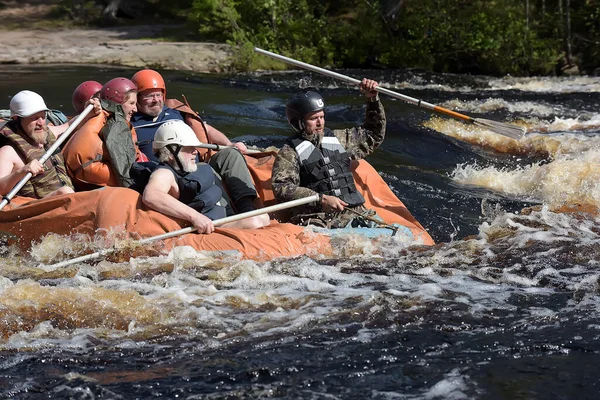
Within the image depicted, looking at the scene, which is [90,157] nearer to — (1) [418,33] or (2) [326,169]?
(2) [326,169]

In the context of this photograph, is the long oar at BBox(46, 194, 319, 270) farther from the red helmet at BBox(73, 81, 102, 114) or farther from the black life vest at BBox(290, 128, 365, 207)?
the red helmet at BBox(73, 81, 102, 114)

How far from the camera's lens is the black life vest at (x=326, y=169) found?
6277mm

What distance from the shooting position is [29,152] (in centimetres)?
634

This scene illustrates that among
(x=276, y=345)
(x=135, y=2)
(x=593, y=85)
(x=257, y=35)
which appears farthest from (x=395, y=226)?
(x=135, y=2)

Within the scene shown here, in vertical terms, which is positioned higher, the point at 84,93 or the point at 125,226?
the point at 84,93

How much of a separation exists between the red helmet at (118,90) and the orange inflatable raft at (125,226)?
103 centimetres

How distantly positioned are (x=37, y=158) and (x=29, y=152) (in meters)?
0.08

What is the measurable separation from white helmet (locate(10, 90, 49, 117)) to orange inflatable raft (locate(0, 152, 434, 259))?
664 mm

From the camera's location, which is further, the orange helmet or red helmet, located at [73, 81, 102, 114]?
red helmet, located at [73, 81, 102, 114]

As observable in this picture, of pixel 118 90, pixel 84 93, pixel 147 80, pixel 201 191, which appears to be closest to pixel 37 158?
pixel 118 90

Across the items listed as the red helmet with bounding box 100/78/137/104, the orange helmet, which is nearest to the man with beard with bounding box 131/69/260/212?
the orange helmet

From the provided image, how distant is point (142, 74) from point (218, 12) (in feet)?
45.0

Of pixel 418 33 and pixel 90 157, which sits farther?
pixel 418 33

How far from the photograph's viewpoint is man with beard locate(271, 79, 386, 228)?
620 cm
